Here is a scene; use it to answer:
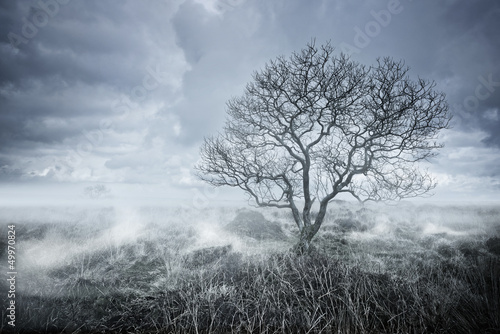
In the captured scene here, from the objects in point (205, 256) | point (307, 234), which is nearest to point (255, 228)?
point (307, 234)

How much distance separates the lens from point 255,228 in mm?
16578

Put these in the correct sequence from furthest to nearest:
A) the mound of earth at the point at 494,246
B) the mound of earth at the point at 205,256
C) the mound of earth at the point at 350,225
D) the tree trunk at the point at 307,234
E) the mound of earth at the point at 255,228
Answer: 1. the mound of earth at the point at 350,225
2. the mound of earth at the point at 255,228
3. the mound of earth at the point at 494,246
4. the tree trunk at the point at 307,234
5. the mound of earth at the point at 205,256

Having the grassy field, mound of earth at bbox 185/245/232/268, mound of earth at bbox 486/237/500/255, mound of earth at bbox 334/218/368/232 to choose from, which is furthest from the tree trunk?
mound of earth at bbox 334/218/368/232

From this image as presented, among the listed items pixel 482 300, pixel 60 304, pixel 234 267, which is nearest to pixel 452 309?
pixel 482 300

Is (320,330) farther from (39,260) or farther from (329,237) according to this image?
(329,237)

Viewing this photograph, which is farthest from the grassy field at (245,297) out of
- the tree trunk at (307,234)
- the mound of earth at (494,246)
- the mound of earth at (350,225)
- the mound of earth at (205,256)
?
the mound of earth at (350,225)

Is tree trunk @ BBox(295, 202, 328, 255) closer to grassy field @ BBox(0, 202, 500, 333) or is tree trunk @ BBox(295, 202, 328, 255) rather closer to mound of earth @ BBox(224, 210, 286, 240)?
grassy field @ BBox(0, 202, 500, 333)

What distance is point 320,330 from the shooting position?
12.1ft

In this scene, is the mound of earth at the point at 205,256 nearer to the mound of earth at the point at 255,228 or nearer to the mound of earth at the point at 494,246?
the mound of earth at the point at 255,228

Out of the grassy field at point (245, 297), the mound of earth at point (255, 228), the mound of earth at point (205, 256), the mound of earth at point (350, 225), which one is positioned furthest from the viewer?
the mound of earth at point (350, 225)

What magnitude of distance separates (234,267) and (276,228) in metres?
10.7

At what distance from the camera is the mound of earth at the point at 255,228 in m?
15.2

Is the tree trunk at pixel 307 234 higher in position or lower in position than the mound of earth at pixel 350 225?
higher

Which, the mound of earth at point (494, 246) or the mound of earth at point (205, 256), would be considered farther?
the mound of earth at point (494, 246)
